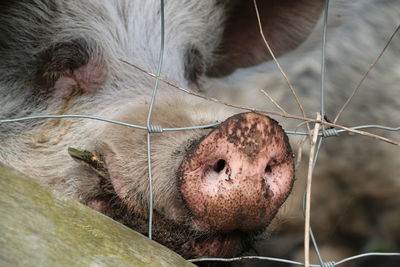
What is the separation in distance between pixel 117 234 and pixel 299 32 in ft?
4.97

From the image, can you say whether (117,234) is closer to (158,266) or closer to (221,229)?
(158,266)

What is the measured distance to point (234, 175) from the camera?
4.32 feet

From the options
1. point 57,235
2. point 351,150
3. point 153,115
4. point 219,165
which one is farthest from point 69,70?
point 351,150

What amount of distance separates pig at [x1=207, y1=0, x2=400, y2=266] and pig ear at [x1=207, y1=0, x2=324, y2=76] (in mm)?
313

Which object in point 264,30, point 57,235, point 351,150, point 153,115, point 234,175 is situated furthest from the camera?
point 351,150

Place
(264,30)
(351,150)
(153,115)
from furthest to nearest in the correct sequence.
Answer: (351,150) → (264,30) → (153,115)

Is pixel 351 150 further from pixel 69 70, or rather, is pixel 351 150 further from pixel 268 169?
pixel 268 169

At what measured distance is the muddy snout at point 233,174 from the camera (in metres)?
1.32

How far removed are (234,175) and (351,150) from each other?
1920 millimetres

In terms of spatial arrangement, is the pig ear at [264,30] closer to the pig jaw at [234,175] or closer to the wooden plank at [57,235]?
the pig jaw at [234,175]

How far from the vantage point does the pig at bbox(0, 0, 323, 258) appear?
1.35 m

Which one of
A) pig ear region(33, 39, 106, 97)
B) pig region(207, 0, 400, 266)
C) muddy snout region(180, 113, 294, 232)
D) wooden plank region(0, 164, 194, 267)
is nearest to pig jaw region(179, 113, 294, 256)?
muddy snout region(180, 113, 294, 232)

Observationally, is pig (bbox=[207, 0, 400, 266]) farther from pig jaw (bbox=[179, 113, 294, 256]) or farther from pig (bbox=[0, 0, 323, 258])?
pig jaw (bbox=[179, 113, 294, 256])

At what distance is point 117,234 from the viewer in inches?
41.5
